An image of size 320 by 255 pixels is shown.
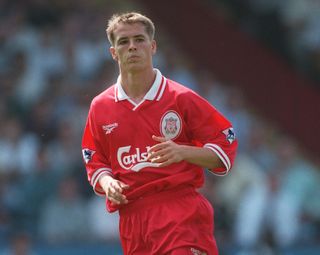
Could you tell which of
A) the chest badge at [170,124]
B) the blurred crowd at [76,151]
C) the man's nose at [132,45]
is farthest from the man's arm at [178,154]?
the blurred crowd at [76,151]

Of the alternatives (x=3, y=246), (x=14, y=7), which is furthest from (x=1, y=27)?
(x=3, y=246)

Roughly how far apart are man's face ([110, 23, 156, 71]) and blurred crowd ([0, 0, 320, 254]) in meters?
5.00

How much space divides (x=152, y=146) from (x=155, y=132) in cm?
13

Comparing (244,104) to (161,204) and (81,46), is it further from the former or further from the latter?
(161,204)

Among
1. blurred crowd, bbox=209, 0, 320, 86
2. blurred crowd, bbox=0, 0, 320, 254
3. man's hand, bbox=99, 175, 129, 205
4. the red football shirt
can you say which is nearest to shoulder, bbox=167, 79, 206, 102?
the red football shirt

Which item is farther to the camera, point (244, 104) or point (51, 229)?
point (244, 104)

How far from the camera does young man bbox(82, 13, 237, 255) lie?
7.76 meters

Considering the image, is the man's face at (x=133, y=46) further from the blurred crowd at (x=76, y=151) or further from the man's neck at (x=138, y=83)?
the blurred crowd at (x=76, y=151)

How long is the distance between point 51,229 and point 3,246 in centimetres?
72

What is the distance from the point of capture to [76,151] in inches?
543

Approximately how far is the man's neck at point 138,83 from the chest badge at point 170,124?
23 centimetres

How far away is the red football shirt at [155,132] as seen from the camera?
782 centimetres

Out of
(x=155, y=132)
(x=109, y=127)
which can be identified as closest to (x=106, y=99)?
(x=109, y=127)

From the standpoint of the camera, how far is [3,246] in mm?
12672
